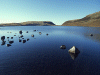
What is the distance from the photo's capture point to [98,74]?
14.7 metres

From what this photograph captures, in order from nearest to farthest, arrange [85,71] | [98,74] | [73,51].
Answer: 1. [98,74]
2. [85,71]
3. [73,51]

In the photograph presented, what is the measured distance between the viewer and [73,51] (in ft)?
87.1

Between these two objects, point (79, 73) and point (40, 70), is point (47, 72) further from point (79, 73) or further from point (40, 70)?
point (79, 73)

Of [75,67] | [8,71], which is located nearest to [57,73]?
Answer: [75,67]

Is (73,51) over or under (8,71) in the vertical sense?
over

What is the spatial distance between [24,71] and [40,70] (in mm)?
3724

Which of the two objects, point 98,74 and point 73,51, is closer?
point 98,74

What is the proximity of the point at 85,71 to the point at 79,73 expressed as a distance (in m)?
1.81

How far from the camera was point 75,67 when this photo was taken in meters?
17.2

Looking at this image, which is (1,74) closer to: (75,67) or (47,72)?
(47,72)

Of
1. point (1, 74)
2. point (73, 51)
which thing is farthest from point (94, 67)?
point (1, 74)

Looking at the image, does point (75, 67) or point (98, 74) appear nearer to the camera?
point (98, 74)

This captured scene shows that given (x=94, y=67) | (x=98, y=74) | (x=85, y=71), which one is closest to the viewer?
(x=98, y=74)

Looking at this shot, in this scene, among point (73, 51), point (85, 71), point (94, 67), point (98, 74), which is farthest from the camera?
point (73, 51)
